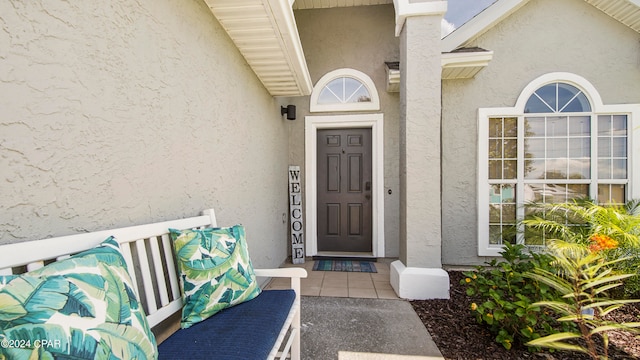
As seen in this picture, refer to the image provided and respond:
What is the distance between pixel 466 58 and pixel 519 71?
105 cm

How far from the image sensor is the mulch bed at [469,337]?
1933mm

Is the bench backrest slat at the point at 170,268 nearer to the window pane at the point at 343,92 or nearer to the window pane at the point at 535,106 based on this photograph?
the window pane at the point at 343,92

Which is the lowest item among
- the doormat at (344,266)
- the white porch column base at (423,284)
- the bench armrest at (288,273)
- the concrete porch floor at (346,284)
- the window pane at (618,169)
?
the doormat at (344,266)

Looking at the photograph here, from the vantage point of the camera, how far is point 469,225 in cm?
389

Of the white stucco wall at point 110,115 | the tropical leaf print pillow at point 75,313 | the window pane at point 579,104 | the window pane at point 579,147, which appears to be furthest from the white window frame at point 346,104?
the tropical leaf print pillow at point 75,313

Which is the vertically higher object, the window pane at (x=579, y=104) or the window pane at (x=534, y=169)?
the window pane at (x=579, y=104)

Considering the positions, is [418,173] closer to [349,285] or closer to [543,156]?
[349,285]

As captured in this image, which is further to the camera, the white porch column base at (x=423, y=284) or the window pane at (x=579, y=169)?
the window pane at (x=579, y=169)

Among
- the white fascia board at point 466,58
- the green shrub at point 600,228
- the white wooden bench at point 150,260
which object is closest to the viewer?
the white wooden bench at point 150,260

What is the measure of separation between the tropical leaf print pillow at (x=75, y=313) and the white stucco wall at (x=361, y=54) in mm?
3795

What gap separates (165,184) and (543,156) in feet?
16.0

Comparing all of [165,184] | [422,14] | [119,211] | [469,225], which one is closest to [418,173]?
[469,225]
